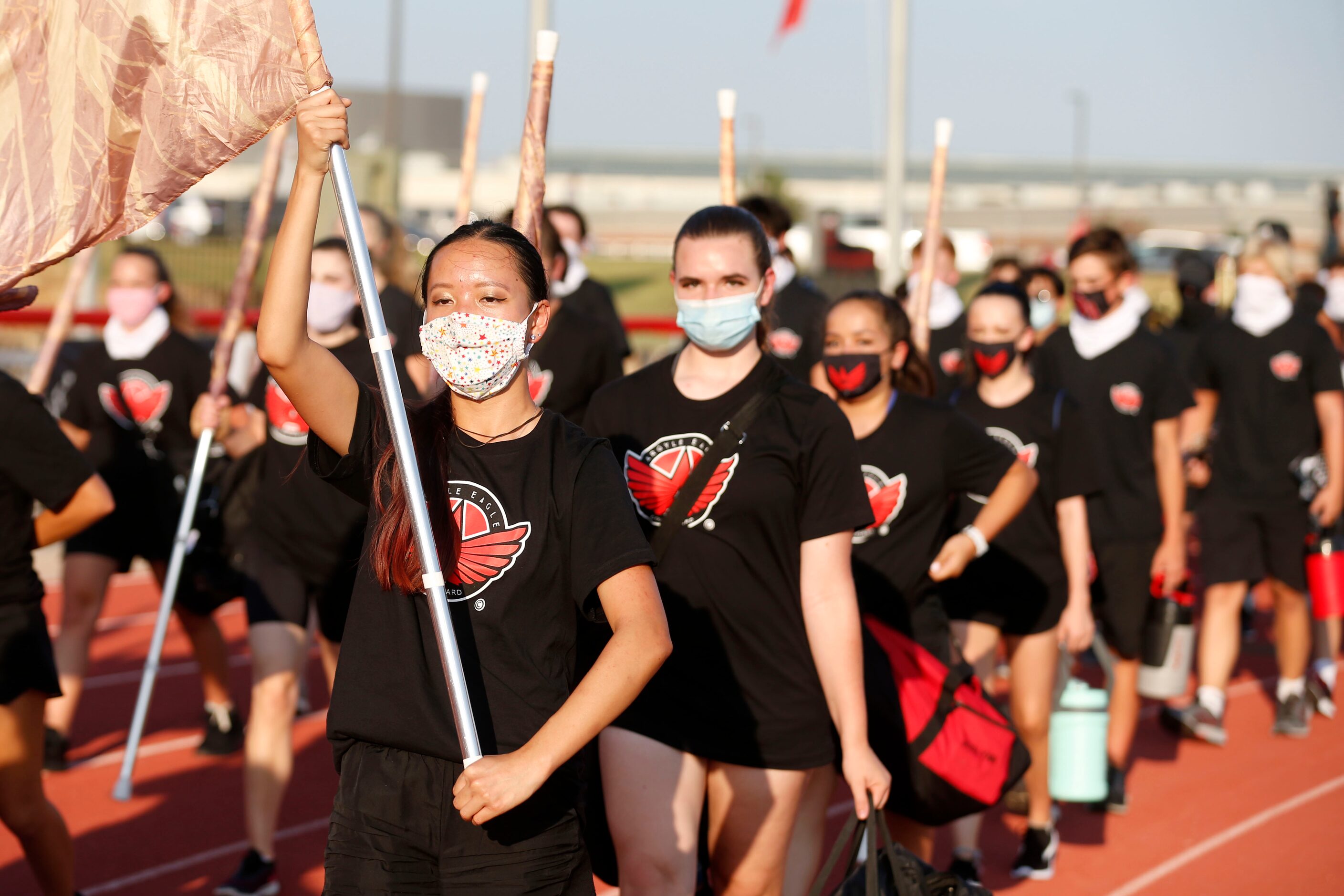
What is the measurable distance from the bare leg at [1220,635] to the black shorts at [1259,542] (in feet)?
0.28

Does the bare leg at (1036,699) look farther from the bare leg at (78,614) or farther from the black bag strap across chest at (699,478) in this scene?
the bare leg at (78,614)

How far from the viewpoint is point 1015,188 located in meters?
102

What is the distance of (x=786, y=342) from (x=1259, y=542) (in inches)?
117

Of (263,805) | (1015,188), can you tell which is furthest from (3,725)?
(1015,188)

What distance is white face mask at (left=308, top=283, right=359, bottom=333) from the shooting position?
5613mm

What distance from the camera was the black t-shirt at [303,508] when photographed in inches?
221

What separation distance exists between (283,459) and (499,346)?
2995 mm

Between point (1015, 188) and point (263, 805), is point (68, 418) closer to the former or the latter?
point (263, 805)

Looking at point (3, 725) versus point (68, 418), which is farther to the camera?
point (68, 418)

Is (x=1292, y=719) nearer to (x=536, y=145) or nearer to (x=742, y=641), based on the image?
(x=742, y=641)

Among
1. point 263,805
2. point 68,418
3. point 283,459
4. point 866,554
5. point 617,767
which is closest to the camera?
point 617,767

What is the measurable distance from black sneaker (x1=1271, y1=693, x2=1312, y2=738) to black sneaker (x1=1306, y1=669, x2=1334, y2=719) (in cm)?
43

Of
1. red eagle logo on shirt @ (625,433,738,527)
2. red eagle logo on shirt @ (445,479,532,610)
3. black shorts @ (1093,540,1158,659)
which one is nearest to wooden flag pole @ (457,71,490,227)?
red eagle logo on shirt @ (625,433,738,527)

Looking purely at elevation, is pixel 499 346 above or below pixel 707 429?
above
